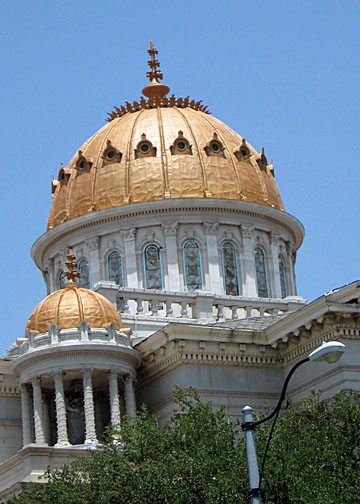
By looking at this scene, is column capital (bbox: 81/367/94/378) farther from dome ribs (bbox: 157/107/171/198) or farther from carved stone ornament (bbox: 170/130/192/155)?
carved stone ornament (bbox: 170/130/192/155)

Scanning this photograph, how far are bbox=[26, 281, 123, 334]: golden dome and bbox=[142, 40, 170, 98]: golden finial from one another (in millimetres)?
18334

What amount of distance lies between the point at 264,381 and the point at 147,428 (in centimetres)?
955

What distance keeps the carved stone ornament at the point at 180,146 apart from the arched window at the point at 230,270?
4.54m

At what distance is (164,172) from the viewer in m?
53.6

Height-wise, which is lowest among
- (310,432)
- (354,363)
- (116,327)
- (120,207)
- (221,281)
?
(310,432)

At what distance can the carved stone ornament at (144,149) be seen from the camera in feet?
178

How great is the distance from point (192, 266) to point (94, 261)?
4.21 meters

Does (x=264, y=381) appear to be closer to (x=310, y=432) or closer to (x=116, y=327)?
(x=116, y=327)

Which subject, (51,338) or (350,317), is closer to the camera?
(350,317)

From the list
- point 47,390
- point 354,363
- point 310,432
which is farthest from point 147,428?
point 47,390

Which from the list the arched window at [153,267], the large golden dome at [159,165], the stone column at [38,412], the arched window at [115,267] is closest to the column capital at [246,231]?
the large golden dome at [159,165]

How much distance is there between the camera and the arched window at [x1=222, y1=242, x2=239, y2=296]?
52.5 m

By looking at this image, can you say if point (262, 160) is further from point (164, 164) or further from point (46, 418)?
point (46, 418)

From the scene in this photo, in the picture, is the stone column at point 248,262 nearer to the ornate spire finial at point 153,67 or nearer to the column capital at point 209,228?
the column capital at point 209,228
